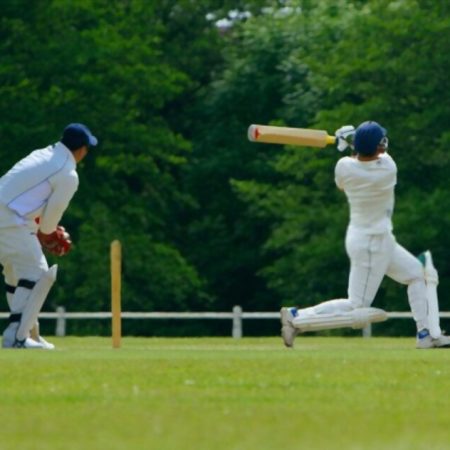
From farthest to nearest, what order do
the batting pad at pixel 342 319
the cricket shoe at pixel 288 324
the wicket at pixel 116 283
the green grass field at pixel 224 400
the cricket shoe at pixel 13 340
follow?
1. the cricket shoe at pixel 288 324
2. the wicket at pixel 116 283
3. the batting pad at pixel 342 319
4. the cricket shoe at pixel 13 340
5. the green grass field at pixel 224 400

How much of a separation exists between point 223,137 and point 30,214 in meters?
34.7

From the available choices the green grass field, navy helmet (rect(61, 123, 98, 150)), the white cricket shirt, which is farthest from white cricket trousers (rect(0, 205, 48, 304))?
the white cricket shirt

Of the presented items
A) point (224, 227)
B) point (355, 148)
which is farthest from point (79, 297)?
point (355, 148)

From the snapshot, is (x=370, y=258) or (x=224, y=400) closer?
(x=224, y=400)

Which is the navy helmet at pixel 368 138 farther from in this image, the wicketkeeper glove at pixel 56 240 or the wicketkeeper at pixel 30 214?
the wicketkeeper glove at pixel 56 240

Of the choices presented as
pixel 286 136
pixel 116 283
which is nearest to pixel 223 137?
pixel 286 136

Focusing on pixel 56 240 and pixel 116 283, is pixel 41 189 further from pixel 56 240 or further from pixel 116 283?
pixel 116 283

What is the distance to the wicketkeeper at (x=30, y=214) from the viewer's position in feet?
50.8

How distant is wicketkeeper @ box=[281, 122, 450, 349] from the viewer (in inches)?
621

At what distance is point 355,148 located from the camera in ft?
52.1

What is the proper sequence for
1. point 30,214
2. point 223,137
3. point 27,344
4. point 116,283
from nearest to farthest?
point 27,344
point 30,214
point 116,283
point 223,137

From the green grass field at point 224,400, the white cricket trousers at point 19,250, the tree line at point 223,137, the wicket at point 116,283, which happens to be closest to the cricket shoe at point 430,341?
the green grass field at point 224,400

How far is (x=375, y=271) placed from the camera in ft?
51.9

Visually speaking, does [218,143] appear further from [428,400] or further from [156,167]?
[428,400]
